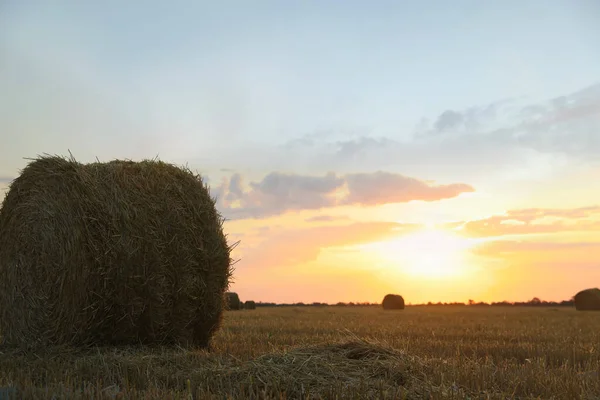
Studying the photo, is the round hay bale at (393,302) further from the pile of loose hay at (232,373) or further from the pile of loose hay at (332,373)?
the pile of loose hay at (332,373)

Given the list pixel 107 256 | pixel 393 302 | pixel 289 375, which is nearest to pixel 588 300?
pixel 393 302

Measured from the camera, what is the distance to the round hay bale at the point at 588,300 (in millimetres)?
29281

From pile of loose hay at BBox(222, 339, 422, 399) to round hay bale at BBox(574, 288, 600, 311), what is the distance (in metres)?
27.8

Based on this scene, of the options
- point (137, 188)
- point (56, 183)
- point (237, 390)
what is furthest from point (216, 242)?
point (237, 390)

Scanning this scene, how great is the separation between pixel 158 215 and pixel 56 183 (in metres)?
1.35

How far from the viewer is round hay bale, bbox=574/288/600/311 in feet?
96.1

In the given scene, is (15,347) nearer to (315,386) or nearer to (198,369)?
(198,369)

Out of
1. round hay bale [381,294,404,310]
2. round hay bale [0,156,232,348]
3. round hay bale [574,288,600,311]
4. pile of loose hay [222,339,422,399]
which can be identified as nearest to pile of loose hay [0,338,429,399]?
pile of loose hay [222,339,422,399]

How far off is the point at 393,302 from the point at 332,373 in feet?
85.4

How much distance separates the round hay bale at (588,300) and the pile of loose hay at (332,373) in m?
27.8

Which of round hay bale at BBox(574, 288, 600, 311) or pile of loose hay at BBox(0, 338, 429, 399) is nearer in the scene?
pile of loose hay at BBox(0, 338, 429, 399)

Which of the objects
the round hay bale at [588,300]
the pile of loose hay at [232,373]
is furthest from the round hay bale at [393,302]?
the pile of loose hay at [232,373]

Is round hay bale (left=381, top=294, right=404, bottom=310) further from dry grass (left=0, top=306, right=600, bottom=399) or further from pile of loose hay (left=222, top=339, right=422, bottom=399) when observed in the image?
pile of loose hay (left=222, top=339, right=422, bottom=399)

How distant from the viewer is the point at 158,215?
711 cm
